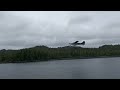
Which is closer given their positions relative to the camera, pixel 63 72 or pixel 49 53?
pixel 63 72

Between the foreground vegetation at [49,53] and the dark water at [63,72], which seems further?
the foreground vegetation at [49,53]

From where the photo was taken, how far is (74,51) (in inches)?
1515

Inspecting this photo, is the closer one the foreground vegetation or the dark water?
the dark water
